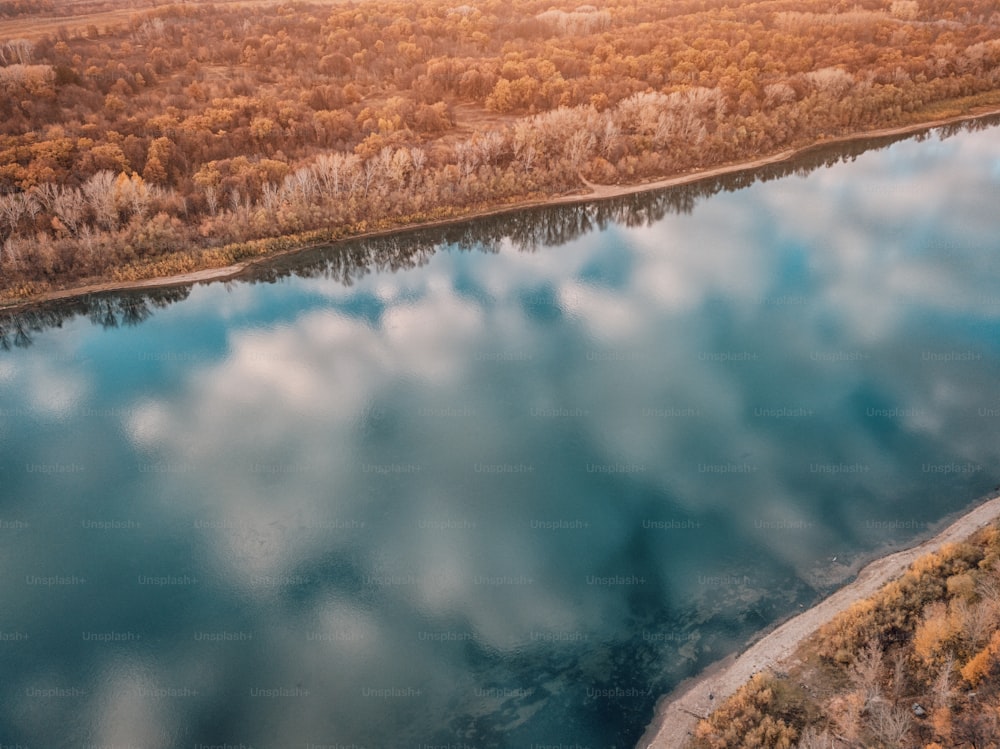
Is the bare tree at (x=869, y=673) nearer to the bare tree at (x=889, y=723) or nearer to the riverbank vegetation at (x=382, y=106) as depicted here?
the bare tree at (x=889, y=723)

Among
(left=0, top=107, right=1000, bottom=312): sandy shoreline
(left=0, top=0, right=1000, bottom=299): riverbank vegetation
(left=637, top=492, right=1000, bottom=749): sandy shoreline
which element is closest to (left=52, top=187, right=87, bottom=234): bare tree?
(left=0, top=0, right=1000, bottom=299): riverbank vegetation

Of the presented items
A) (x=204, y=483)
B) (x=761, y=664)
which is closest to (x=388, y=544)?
(x=204, y=483)

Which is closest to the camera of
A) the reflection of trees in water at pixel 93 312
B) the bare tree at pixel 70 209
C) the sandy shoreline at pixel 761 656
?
the sandy shoreline at pixel 761 656

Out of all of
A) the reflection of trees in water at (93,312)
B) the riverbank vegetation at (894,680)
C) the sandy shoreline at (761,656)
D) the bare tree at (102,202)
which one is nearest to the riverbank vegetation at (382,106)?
the bare tree at (102,202)

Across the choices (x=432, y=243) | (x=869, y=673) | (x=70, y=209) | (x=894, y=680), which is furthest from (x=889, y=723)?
(x=70, y=209)

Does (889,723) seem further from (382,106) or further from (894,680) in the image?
(382,106)

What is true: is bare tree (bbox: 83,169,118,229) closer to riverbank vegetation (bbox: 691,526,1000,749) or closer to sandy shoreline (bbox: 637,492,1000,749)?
sandy shoreline (bbox: 637,492,1000,749)
